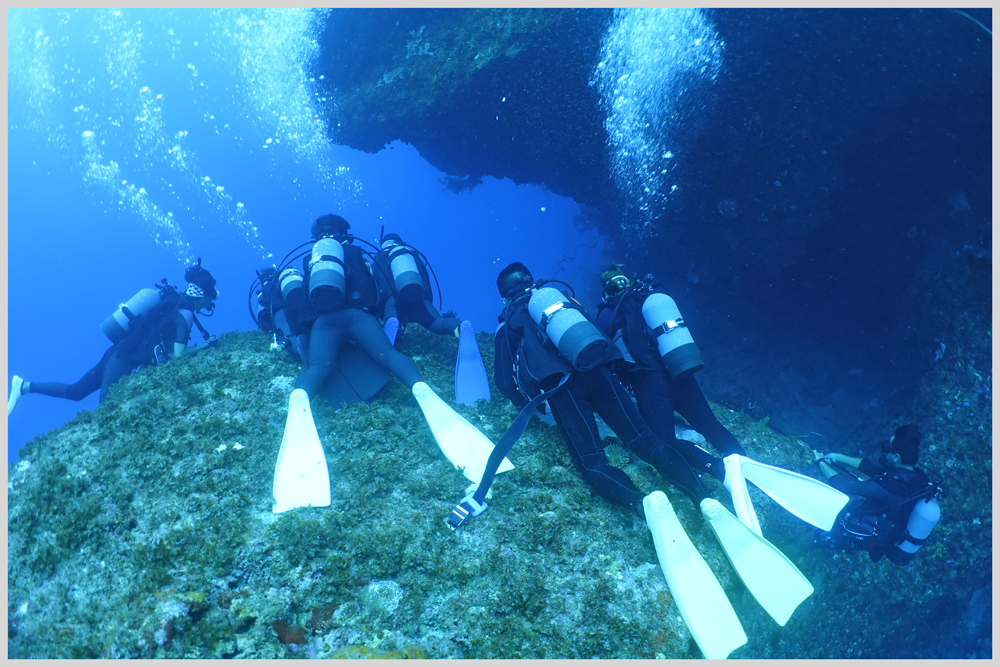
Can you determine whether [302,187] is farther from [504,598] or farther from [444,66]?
[504,598]

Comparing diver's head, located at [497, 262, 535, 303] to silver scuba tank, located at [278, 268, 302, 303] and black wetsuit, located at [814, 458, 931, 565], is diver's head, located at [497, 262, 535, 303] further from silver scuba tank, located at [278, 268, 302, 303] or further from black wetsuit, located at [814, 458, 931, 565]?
black wetsuit, located at [814, 458, 931, 565]

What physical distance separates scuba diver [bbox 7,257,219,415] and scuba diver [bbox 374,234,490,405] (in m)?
3.38

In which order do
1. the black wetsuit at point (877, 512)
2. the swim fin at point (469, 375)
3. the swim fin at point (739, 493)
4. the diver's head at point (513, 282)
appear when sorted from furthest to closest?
1. the swim fin at point (469, 375)
2. the diver's head at point (513, 282)
3. the black wetsuit at point (877, 512)
4. the swim fin at point (739, 493)

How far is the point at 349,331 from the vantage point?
18.8 feet

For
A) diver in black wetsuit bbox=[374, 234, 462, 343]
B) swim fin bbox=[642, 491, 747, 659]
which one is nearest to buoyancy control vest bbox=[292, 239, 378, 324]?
diver in black wetsuit bbox=[374, 234, 462, 343]

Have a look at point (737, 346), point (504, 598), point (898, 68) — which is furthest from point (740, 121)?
point (504, 598)

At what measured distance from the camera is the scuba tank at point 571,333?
4.36 m

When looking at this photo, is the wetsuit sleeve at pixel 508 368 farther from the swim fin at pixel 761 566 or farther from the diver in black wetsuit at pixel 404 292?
the swim fin at pixel 761 566

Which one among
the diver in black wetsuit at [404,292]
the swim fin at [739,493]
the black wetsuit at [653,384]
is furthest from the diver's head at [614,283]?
the swim fin at [739,493]

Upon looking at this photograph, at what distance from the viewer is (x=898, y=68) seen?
27.5 feet

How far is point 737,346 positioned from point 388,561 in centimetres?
1074

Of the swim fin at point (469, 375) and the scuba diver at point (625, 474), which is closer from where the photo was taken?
the scuba diver at point (625, 474)

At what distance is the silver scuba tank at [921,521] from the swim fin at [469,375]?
210 inches

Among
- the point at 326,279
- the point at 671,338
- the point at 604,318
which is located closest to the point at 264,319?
the point at 326,279
